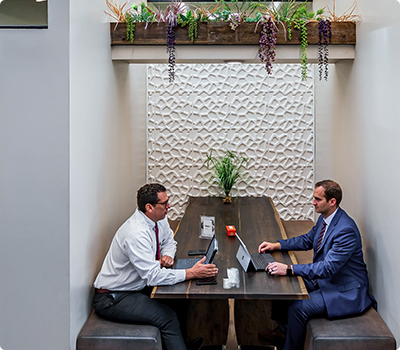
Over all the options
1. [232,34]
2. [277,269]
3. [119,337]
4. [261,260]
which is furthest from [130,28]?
[119,337]

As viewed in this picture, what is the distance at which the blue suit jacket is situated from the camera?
265 cm

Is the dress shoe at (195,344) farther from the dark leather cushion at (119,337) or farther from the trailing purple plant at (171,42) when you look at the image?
the trailing purple plant at (171,42)

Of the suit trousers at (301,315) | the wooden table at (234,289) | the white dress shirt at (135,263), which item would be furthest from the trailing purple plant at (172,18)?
the suit trousers at (301,315)

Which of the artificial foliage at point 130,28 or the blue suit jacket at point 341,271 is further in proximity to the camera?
the artificial foliage at point 130,28

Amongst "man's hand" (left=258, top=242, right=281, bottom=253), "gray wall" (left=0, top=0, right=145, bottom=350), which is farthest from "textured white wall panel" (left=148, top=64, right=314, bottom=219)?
"gray wall" (left=0, top=0, right=145, bottom=350)

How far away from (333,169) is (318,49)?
4.61 ft

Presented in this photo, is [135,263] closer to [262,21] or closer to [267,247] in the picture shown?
[267,247]

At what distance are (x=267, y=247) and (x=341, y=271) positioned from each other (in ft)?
1.86

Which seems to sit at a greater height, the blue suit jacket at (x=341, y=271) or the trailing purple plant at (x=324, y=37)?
the trailing purple plant at (x=324, y=37)

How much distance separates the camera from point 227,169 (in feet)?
17.0

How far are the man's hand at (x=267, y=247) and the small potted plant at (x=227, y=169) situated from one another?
1891mm

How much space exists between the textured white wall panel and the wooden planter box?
1.76 m

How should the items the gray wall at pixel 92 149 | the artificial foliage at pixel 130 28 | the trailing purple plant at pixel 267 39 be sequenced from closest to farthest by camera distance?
1. the gray wall at pixel 92 149
2. the trailing purple plant at pixel 267 39
3. the artificial foliage at pixel 130 28

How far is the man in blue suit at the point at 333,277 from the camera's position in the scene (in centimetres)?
265
